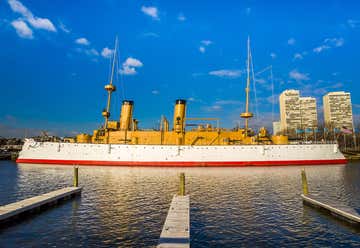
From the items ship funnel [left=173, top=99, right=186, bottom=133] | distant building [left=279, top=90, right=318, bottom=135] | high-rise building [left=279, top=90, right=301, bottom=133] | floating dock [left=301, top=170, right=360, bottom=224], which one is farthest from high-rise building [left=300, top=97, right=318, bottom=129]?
floating dock [left=301, top=170, right=360, bottom=224]

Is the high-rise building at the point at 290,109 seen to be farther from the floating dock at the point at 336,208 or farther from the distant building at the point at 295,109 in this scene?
the floating dock at the point at 336,208

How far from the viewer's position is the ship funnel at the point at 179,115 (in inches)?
1539

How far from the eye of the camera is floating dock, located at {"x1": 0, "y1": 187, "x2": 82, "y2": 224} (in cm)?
977

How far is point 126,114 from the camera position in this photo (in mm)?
42000

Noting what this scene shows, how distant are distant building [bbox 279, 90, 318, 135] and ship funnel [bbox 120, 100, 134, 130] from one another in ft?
333

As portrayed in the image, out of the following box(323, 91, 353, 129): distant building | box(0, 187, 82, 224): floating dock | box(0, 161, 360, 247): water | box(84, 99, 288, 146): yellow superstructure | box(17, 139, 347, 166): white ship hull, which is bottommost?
box(0, 161, 360, 247): water

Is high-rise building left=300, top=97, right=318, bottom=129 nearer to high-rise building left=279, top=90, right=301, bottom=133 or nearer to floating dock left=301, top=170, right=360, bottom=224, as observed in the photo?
high-rise building left=279, top=90, right=301, bottom=133

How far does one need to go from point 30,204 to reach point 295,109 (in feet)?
454

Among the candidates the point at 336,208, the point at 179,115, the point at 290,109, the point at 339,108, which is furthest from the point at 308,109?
the point at 336,208

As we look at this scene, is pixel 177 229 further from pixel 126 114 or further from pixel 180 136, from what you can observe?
pixel 126 114

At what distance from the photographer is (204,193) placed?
609 inches

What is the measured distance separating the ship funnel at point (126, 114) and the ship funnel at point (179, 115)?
806 centimetres

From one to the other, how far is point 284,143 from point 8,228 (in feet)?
125

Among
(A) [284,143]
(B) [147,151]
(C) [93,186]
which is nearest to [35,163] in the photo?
(B) [147,151]
